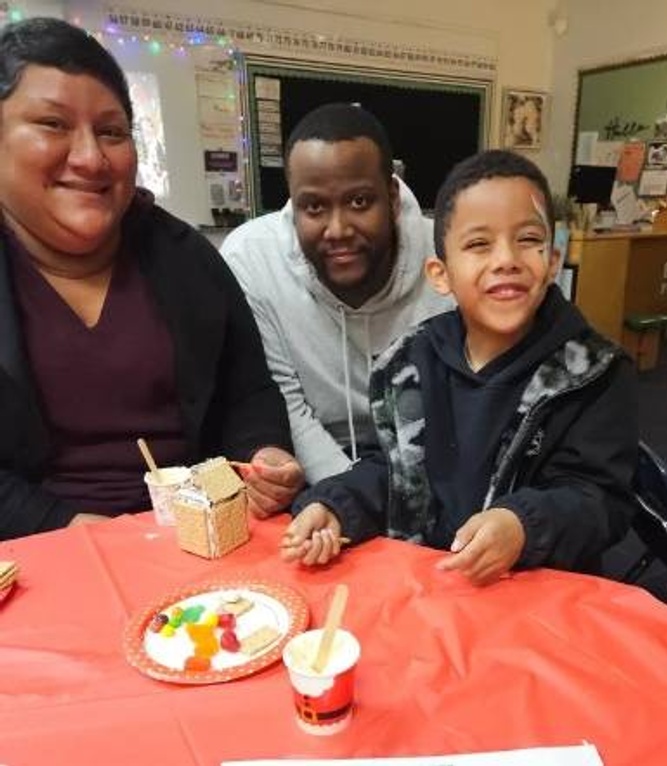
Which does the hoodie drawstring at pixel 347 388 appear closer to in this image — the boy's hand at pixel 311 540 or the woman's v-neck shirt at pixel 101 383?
the woman's v-neck shirt at pixel 101 383

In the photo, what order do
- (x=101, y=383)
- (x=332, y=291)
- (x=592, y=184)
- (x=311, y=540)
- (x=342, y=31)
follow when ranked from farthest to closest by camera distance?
(x=592, y=184) → (x=342, y=31) → (x=332, y=291) → (x=101, y=383) → (x=311, y=540)

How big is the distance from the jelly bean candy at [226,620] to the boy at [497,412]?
6.4 inches

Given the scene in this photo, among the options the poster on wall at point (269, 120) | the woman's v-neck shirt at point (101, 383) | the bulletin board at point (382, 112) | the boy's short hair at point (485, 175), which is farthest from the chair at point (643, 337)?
the woman's v-neck shirt at point (101, 383)

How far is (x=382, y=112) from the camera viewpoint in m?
5.47

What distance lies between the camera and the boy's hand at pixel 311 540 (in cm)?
102

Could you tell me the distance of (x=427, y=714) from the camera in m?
0.71

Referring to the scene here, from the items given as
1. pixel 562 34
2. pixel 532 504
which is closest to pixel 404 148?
pixel 562 34

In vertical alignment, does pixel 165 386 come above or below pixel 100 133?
below

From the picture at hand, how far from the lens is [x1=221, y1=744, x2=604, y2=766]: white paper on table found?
25.0 inches

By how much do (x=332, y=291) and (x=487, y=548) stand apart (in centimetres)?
99

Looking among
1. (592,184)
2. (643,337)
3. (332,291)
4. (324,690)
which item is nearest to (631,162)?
(592,184)

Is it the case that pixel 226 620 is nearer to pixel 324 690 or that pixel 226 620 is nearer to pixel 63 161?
pixel 324 690

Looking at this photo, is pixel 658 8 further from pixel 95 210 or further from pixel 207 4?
pixel 95 210

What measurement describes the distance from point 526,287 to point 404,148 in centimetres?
477
